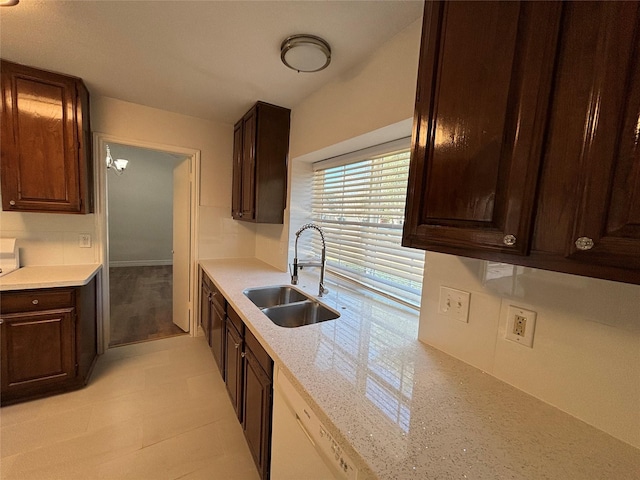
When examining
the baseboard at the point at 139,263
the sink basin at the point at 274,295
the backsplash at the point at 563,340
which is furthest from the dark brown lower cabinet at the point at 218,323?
the baseboard at the point at 139,263

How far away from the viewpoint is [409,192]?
89cm

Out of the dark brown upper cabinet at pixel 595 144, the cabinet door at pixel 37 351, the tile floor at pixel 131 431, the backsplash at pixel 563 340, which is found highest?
the dark brown upper cabinet at pixel 595 144

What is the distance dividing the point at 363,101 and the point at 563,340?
1.41 m

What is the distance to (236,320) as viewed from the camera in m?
1.64

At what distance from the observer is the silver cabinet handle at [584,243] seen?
1.75ft

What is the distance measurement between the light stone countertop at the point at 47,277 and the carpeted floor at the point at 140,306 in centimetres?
96

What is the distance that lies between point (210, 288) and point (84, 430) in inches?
45.4

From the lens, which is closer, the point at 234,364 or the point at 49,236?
the point at 234,364

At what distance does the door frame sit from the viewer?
2.33m

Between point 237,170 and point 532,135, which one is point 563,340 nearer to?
point 532,135

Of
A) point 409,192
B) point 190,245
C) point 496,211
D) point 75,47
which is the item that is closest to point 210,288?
point 190,245

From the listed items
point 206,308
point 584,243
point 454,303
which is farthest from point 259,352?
point 206,308

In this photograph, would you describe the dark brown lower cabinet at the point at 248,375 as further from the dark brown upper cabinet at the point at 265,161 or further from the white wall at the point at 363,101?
the white wall at the point at 363,101

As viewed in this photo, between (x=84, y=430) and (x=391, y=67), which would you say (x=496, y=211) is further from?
(x=84, y=430)
